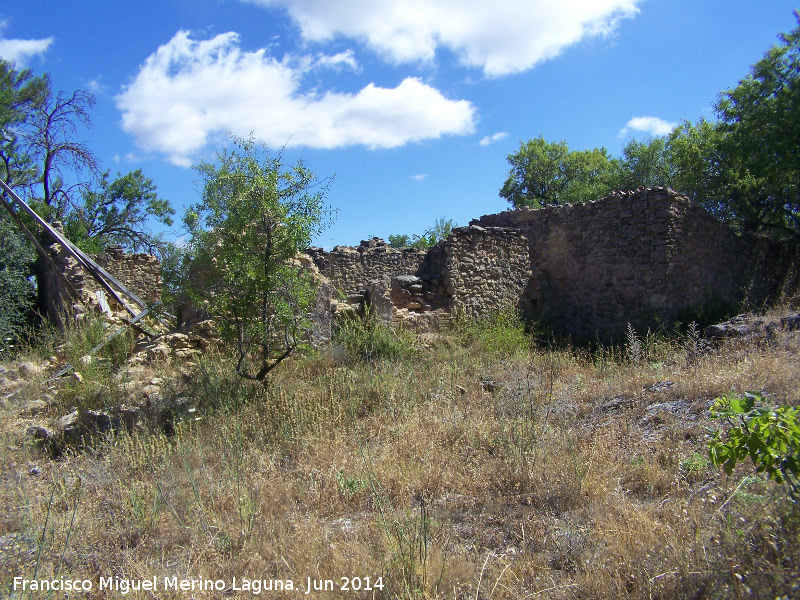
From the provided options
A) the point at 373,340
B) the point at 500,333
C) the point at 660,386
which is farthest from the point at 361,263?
the point at 660,386

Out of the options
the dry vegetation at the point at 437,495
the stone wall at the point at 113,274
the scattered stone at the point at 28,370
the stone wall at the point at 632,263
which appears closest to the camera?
the dry vegetation at the point at 437,495

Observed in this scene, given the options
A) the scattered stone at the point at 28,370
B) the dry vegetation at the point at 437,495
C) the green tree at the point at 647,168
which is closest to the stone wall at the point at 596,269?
the dry vegetation at the point at 437,495

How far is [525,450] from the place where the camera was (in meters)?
4.25

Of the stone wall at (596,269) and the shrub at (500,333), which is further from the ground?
the stone wall at (596,269)

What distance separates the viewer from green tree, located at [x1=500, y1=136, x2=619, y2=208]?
1131 inches

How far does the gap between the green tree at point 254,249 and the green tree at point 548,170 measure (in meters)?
23.4

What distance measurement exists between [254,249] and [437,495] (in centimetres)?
374

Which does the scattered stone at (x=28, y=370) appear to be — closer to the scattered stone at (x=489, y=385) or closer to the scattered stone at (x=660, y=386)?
the scattered stone at (x=489, y=385)

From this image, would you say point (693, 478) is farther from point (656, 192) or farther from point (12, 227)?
point (12, 227)

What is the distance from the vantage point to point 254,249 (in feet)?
21.0

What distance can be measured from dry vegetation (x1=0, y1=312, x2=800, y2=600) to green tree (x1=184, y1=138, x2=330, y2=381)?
2.46 ft

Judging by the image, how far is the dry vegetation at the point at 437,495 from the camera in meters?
2.88

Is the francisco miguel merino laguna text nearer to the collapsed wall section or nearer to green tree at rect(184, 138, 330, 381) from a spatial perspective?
green tree at rect(184, 138, 330, 381)

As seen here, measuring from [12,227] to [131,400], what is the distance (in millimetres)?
9911
